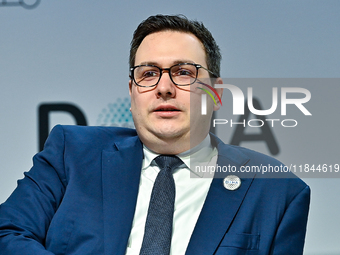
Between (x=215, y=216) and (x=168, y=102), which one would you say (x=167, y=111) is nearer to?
(x=168, y=102)

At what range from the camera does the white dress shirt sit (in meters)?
1.41

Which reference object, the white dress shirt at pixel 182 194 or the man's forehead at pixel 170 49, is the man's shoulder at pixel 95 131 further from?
the man's forehead at pixel 170 49

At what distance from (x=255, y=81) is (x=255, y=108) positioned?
180 mm

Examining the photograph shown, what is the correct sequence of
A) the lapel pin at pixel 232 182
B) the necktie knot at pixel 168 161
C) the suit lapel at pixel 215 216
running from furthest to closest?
the necktie knot at pixel 168 161 → the lapel pin at pixel 232 182 → the suit lapel at pixel 215 216

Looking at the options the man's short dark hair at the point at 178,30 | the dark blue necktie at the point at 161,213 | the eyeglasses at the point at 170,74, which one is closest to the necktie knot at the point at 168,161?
the dark blue necktie at the point at 161,213

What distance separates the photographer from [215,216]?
1.41 metres

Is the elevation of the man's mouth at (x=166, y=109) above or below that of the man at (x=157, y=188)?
above

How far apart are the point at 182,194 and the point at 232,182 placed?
0.21 meters

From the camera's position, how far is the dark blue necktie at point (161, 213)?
136 cm

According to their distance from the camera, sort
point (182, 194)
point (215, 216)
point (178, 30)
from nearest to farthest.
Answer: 1. point (215, 216)
2. point (182, 194)
3. point (178, 30)

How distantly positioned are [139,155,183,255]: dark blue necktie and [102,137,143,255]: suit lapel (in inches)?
3.0

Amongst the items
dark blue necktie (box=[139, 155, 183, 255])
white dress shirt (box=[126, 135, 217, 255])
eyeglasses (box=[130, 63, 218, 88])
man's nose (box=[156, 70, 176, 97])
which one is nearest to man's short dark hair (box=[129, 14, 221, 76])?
eyeglasses (box=[130, 63, 218, 88])

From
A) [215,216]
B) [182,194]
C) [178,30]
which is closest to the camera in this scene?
[215,216]

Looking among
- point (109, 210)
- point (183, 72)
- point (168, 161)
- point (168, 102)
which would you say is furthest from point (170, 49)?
point (109, 210)
